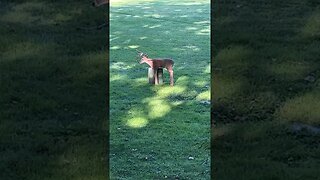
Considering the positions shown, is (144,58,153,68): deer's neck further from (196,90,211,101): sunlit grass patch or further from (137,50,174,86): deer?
(196,90,211,101): sunlit grass patch

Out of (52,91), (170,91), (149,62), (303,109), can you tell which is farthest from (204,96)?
(52,91)

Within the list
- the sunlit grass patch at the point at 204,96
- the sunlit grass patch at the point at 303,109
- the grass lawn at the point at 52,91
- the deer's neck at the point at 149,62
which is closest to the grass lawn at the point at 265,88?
the sunlit grass patch at the point at 303,109

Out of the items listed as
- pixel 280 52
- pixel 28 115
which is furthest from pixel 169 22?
pixel 28 115

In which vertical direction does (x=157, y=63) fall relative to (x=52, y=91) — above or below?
above

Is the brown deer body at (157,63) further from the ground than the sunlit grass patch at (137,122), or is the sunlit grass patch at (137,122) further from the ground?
the brown deer body at (157,63)

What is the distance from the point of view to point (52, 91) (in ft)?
8.91

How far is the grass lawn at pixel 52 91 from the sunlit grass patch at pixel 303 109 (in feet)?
2.49

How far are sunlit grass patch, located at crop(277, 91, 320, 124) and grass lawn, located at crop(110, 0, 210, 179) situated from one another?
387mm

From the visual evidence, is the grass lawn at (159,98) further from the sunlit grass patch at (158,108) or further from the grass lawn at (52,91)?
the grass lawn at (52,91)

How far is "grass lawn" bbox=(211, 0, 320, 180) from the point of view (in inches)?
103

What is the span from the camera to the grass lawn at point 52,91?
263 cm

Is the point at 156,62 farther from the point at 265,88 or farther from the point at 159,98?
the point at 265,88

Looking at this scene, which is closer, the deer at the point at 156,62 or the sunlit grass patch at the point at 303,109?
the deer at the point at 156,62

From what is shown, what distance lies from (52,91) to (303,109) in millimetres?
1064
